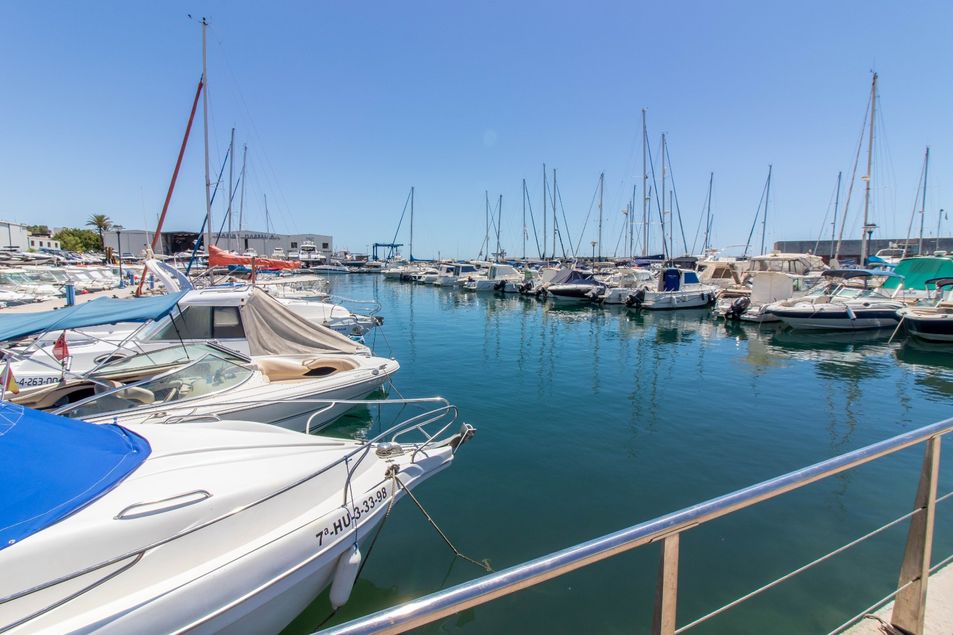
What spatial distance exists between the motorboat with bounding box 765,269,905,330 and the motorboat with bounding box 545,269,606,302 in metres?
13.0

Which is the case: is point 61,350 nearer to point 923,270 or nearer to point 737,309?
point 737,309

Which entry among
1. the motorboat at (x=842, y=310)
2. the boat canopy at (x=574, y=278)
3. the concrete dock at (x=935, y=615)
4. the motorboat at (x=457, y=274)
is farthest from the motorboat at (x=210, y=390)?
the motorboat at (x=457, y=274)

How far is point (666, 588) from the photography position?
1758 mm

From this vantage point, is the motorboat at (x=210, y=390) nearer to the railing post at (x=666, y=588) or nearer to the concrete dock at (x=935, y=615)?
the railing post at (x=666, y=588)

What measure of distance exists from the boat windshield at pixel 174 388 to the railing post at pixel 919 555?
7.74 meters

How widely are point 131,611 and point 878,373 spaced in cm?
1949

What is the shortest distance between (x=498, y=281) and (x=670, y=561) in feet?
144

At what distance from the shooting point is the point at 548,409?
11.4 metres

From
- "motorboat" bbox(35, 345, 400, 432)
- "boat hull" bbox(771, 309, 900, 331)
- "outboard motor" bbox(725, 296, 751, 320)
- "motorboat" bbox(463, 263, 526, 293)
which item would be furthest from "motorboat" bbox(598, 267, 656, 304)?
"motorboat" bbox(35, 345, 400, 432)

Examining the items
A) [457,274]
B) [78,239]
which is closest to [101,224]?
[78,239]

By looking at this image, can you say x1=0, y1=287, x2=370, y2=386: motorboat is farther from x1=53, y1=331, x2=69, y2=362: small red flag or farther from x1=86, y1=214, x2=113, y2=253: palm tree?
x1=86, y1=214, x2=113, y2=253: palm tree

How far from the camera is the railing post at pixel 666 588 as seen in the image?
1.72 m

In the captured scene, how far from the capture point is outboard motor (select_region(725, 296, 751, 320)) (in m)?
27.1

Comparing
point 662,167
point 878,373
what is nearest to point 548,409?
point 878,373
